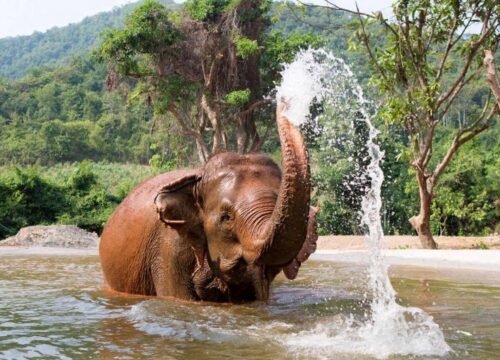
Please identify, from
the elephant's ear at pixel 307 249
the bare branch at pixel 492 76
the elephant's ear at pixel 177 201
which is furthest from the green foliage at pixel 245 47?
the elephant's ear at pixel 177 201

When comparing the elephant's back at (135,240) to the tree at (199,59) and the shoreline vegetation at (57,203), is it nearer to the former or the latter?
the shoreline vegetation at (57,203)

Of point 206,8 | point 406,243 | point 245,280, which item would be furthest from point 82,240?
point 245,280

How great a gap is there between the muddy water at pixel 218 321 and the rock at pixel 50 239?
32.4 ft

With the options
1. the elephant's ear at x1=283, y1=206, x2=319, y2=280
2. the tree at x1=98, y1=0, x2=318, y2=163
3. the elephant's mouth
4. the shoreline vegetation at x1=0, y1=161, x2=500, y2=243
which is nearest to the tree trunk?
the shoreline vegetation at x1=0, y1=161, x2=500, y2=243

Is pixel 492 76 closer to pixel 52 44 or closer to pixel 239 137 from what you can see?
pixel 239 137

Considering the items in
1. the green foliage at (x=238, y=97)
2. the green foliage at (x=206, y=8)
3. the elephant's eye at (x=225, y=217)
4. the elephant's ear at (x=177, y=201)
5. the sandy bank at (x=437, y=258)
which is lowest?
the sandy bank at (x=437, y=258)

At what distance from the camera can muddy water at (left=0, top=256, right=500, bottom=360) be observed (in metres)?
4.16

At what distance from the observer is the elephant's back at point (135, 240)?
6352mm

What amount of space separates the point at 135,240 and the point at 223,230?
1.70 m

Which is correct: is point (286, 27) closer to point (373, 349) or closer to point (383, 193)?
point (383, 193)

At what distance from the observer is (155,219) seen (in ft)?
20.8

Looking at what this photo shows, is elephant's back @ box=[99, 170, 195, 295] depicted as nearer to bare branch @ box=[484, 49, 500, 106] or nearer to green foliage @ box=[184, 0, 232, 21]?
bare branch @ box=[484, 49, 500, 106]

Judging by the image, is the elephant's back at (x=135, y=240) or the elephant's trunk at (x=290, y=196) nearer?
the elephant's trunk at (x=290, y=196)

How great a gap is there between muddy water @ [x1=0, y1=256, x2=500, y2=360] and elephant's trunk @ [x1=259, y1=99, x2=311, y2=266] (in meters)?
0.66
